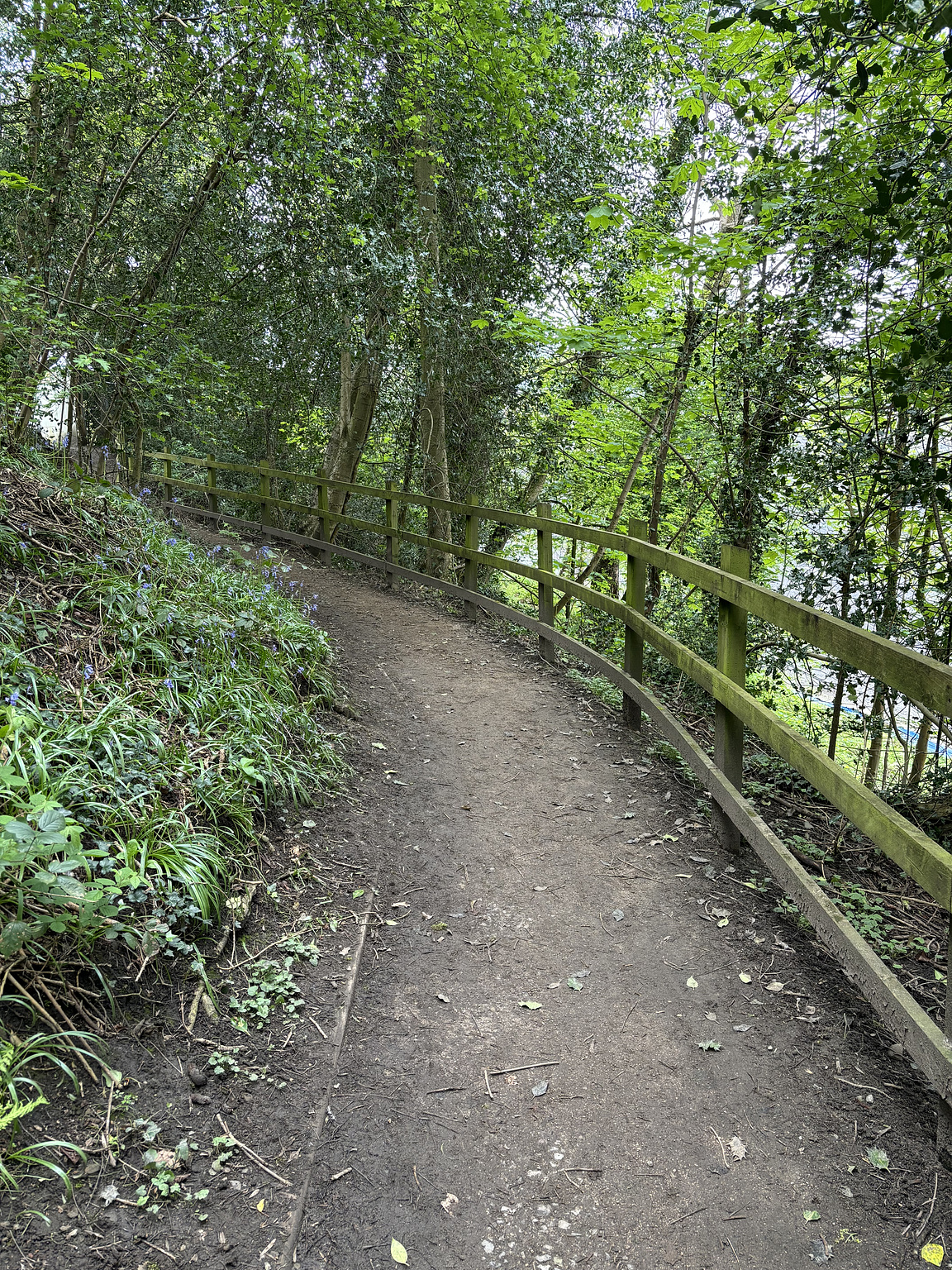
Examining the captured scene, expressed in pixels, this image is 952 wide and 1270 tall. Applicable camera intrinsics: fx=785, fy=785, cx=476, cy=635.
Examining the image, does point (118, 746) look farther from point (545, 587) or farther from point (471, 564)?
point (471, 564)

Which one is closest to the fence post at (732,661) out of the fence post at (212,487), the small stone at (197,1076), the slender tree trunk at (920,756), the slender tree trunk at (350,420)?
the slender tree trunk at (920,756)

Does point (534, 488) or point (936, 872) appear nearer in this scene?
point (936, 872)

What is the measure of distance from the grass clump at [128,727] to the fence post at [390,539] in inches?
177

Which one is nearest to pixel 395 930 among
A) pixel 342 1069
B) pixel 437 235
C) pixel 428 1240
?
pixel 342 1069

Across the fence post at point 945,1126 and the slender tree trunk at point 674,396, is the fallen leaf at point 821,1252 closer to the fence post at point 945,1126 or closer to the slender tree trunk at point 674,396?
the fence post at point 945,1126

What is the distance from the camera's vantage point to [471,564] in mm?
9227

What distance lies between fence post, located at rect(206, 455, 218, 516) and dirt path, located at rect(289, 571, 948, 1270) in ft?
36.1

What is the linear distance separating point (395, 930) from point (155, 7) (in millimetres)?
8840

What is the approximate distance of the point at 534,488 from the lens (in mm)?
15648

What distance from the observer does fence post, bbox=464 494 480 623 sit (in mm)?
9008

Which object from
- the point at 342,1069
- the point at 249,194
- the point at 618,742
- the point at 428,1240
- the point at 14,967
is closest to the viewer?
the point at 428,1240

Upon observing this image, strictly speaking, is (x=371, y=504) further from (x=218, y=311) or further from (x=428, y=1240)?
(x=428, y=1240)

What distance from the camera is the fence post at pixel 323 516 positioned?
1205 centimetres

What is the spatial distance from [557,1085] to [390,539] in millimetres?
8833
